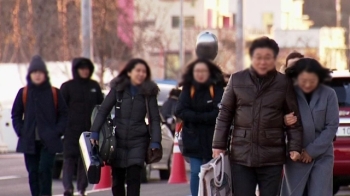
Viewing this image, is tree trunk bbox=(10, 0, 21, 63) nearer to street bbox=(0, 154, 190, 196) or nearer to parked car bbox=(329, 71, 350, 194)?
street bbox=(0, 154, 190, 196)

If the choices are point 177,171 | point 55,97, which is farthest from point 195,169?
point 177,171

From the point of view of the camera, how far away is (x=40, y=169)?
13.3 meters

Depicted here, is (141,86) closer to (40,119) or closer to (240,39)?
(40,119)

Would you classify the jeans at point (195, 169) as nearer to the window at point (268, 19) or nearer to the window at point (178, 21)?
the window at point (178, 21)

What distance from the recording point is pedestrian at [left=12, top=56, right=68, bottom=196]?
43.7 feet

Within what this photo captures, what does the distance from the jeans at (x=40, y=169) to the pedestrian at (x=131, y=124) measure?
2.04 meters

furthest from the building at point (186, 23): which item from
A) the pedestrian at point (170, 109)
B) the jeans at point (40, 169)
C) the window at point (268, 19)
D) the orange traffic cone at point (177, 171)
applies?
the jeans at point (40, 169)

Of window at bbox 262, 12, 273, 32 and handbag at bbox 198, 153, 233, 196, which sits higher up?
window at bbox 262, 12, 273, 32

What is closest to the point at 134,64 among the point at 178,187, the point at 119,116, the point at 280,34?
the point at 119,116

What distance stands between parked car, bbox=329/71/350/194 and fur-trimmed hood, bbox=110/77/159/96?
284 centimetres

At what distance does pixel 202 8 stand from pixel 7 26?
39953mm

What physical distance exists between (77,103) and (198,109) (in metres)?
2.93

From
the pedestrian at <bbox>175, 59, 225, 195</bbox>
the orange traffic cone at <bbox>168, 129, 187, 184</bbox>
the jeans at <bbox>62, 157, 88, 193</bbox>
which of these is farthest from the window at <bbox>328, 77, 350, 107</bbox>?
the orange traffic cone at <bbox>168, 129, 187, 184</bbox>

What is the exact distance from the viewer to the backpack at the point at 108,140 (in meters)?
11.3
